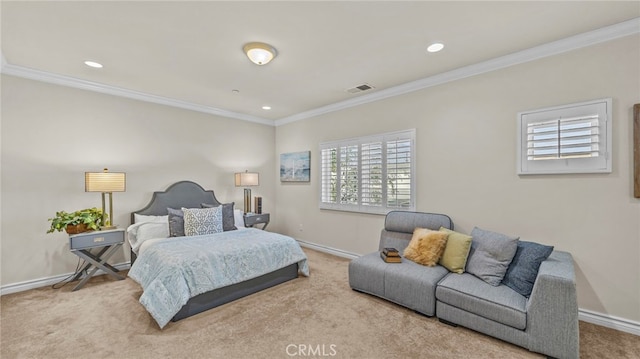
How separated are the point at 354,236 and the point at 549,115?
2938mm

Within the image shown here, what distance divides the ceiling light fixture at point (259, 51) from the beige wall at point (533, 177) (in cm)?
199

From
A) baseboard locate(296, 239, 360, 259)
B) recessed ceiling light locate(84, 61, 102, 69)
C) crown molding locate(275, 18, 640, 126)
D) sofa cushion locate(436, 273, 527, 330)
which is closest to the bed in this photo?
baseboard locate(296, 239, 360, 259)

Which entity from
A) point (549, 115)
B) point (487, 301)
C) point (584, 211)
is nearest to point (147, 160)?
point (487, 301)

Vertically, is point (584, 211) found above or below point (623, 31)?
below

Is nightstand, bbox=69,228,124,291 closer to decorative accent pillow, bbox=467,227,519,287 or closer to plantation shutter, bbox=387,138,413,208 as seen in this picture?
plantation shutter, bbox=387,138,413,208

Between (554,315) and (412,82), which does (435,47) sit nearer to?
(412,82)

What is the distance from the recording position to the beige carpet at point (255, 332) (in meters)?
2.09

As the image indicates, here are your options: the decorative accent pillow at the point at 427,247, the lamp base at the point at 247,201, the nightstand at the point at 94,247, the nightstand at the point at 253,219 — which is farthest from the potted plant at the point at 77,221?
the decorative accent pillow at the point at 427,247

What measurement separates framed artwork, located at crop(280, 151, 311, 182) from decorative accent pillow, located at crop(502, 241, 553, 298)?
347 centimetres

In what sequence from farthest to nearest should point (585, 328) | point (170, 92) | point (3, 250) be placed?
point (170, 92), point (3, 250), point (585, 328)

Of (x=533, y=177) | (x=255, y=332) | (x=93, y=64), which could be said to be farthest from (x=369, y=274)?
(x=93, y=64)

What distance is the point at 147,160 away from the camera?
4.20 m

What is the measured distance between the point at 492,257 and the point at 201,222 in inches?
139

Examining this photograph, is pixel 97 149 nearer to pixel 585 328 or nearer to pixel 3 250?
pixel 3 250
